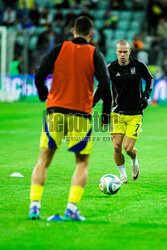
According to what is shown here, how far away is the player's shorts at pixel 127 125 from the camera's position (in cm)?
923

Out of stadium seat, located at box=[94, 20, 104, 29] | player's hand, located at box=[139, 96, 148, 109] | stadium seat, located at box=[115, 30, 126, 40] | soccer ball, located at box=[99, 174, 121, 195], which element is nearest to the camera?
soccer ball, located at box=[99, 174, 121, 195]

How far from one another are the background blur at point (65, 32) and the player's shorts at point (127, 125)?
17054 mm

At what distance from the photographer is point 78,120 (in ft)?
20.6

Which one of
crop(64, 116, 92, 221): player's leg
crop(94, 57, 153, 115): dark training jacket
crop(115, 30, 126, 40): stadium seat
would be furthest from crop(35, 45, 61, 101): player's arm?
crop(115, 30, 126, 40): stadium seat

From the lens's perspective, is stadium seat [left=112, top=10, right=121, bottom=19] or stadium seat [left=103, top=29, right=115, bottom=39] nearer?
stadium seat [left=103, top=29, right=115, bottom=39]

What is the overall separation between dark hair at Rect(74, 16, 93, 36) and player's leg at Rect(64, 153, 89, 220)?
141 cm

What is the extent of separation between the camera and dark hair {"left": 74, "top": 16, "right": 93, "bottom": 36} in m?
6.21

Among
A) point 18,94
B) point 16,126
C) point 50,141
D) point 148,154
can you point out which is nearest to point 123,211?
point 50,141

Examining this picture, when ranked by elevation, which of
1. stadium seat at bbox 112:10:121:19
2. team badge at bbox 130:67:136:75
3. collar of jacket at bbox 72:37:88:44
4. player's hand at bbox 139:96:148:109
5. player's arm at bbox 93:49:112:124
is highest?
stadium seat at bbox 112:10:121:19

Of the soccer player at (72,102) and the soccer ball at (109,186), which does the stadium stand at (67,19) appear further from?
the soccer player at (72,102)

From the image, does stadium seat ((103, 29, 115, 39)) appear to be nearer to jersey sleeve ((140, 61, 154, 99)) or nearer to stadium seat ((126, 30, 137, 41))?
stadium seat ((126, 30, 137, 41))

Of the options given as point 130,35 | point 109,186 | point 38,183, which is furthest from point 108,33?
point 38,183

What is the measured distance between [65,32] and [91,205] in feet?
76.6

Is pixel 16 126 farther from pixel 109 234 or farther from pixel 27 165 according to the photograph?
pixel 109 234
